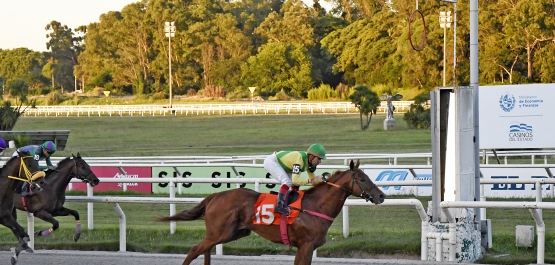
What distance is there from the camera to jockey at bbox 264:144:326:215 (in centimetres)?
702

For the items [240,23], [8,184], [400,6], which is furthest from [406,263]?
[240,23]

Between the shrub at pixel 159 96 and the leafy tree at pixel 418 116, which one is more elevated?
the shrub at pixel 159 96

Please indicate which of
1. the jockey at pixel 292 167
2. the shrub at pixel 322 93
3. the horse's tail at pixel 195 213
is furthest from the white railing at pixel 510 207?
the shrub at pixel 322 93

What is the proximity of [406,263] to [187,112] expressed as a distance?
39930 millimetres

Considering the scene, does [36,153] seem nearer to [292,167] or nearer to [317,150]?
[292,167]

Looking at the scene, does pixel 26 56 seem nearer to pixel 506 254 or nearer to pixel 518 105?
pixel 518 105

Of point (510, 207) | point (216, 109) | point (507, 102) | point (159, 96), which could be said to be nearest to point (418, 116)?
point (507, 102)

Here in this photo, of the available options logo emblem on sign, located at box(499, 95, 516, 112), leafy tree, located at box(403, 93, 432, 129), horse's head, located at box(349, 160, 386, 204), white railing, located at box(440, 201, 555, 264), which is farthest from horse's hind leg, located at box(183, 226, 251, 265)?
leafy tree, located at box(403, 93, 432, 129)

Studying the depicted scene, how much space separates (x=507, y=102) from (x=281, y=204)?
34.7ft

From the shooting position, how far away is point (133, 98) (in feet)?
221

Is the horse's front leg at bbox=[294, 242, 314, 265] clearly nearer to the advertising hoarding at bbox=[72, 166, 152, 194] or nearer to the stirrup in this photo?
the stirrup

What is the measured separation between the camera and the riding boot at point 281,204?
699 cm

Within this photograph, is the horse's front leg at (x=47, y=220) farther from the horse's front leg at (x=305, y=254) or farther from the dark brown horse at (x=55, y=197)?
the horse's front leg at (x=305, y=254)

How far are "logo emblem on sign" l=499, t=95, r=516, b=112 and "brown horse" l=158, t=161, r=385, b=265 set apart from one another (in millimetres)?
10236
